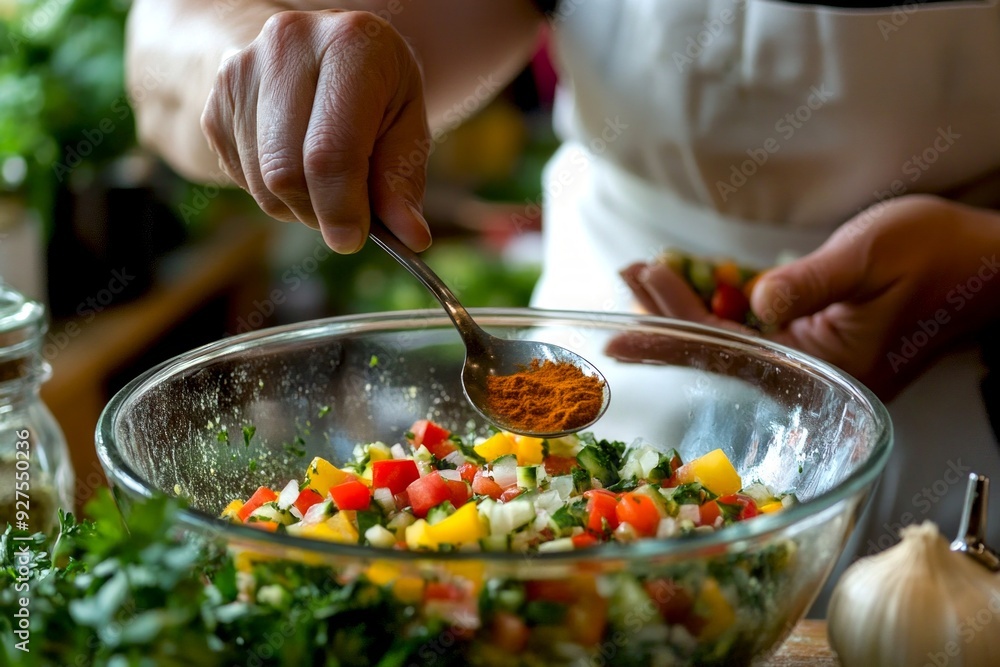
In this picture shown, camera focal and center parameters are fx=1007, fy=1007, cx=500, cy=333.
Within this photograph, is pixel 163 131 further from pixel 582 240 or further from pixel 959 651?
pixel 959 651

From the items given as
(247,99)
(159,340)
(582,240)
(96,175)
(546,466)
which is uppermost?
(247,99)

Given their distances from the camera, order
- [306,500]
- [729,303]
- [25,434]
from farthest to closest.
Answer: [729,303] < [25,434] < [306,500]

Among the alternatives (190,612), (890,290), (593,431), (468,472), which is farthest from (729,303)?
(190,612)

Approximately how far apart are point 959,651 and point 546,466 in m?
0.46

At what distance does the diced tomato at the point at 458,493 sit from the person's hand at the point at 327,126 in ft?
0.86

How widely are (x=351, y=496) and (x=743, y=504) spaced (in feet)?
1.24

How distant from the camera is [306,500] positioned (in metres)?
1.00

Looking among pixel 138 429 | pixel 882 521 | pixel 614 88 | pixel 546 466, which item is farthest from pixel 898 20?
pixel 138 429

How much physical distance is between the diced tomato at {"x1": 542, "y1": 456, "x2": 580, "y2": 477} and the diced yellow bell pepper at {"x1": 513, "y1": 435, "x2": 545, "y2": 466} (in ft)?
0.03

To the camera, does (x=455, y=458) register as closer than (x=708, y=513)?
No

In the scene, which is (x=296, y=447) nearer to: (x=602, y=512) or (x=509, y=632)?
(x=602, y=512)

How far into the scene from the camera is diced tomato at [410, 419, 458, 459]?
3.83 feet

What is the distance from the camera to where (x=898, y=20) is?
1.52m

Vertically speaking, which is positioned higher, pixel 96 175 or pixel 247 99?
pixel 247 99
